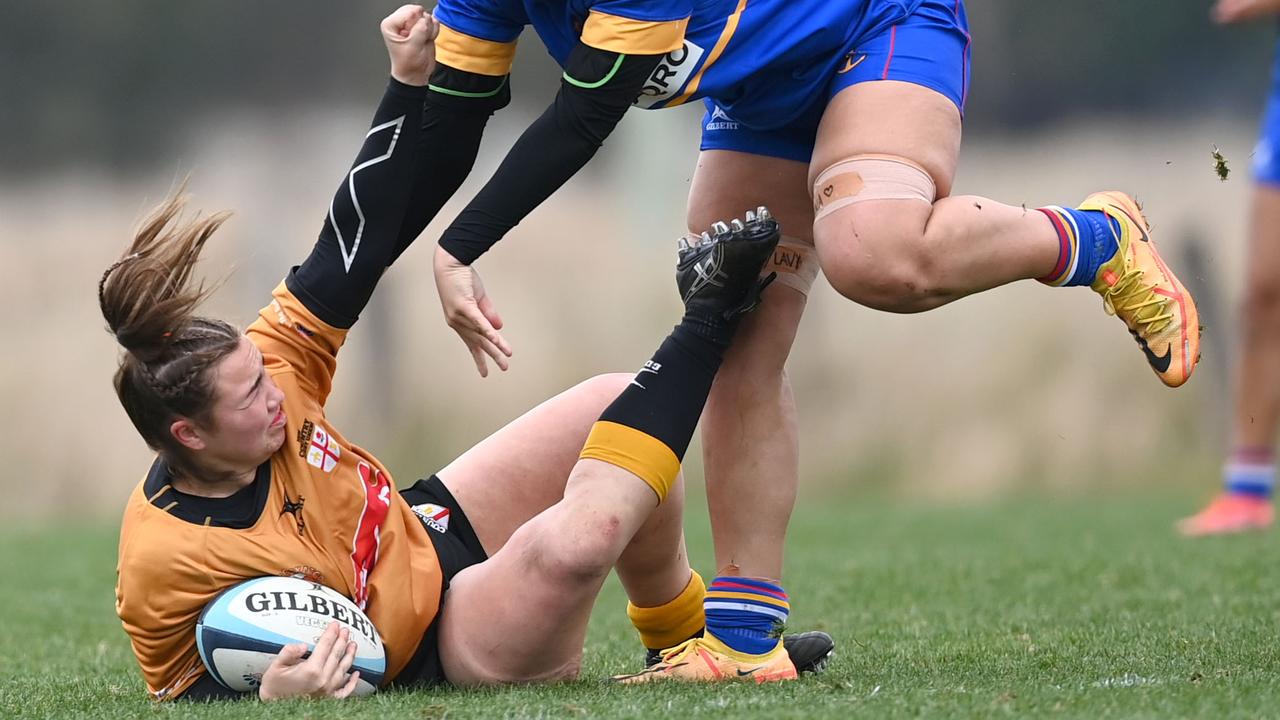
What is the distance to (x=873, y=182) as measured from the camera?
2586 millimetres

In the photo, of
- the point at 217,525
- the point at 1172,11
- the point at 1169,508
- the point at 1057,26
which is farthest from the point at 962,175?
the point at 217,525

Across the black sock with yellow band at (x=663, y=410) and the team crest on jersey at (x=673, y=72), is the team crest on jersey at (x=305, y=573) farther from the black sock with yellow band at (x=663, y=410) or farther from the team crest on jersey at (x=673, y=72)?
the team crest on jersey at (x=673, y=72)

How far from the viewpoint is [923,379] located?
29.5 feet

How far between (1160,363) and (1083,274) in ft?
0.69

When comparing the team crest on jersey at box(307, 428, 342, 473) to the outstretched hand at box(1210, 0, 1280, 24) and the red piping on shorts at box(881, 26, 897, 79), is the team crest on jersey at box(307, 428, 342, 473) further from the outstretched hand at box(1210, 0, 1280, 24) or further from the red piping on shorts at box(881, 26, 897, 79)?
the outstretched hand at box(1210, 0, 1280, 24)

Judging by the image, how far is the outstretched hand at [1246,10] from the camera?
468 centimetres

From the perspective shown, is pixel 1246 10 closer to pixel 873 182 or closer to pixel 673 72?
pixel 873 182

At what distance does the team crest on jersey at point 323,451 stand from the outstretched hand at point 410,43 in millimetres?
638

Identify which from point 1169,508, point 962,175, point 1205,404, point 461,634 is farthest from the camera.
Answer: point 962,175

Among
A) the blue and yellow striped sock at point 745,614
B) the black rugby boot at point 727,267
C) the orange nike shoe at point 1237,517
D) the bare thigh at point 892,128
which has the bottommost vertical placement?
the blue and yellow striped sock at point 745,614

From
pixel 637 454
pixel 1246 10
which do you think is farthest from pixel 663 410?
pixel 1246 10

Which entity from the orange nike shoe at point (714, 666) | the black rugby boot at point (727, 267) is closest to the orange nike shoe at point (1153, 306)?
the black rugby boot at point (727, 267)

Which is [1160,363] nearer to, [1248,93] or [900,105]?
[900,105]

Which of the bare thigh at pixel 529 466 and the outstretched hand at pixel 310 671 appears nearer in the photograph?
the outstretched hand at pixel 310 671
